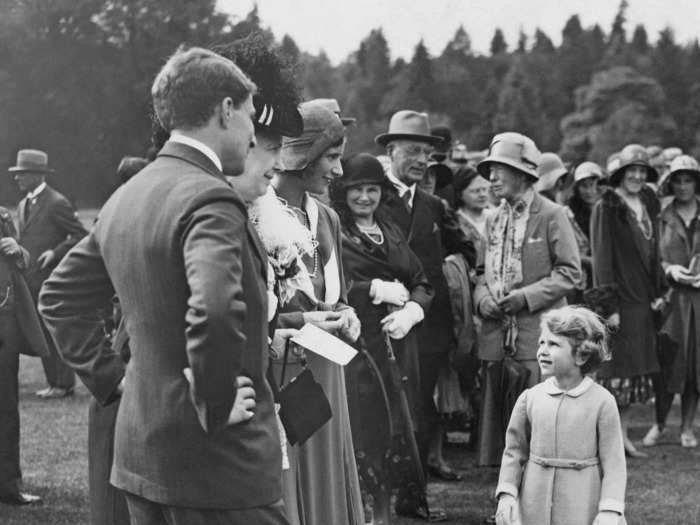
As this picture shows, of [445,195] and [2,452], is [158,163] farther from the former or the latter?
[445,195]

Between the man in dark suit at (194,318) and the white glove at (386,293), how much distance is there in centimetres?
297

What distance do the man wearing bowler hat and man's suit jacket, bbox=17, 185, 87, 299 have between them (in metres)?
4.71

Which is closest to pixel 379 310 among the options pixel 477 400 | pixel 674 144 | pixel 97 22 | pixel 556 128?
pixel 477 400

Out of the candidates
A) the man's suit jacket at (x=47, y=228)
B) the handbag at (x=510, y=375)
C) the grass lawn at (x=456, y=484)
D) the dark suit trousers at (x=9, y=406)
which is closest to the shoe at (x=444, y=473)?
the grass lawn at (x=456, y=484)

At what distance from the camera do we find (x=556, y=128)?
11962cm

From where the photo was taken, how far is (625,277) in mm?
8922

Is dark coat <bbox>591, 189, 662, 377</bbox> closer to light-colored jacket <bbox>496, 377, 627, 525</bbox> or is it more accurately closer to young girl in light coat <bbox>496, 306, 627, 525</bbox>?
young girl in light coat <bbox>496, 306, 627, 525</bbox>

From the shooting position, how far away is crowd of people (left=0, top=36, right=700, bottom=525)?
9.41 feet

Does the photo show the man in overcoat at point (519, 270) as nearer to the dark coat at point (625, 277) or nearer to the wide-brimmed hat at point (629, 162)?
the dark coat at point (625, 277)

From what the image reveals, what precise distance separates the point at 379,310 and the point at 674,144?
98.6m

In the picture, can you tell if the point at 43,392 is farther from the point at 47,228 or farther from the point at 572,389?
the point at 572,389

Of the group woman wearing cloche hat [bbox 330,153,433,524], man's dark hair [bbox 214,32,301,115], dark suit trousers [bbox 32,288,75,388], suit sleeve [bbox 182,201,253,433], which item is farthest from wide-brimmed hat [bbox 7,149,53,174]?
suit sleeve [bbox 182,201,253,433]

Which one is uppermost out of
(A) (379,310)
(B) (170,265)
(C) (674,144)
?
(C) (674,144)

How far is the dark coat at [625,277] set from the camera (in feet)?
28.8
